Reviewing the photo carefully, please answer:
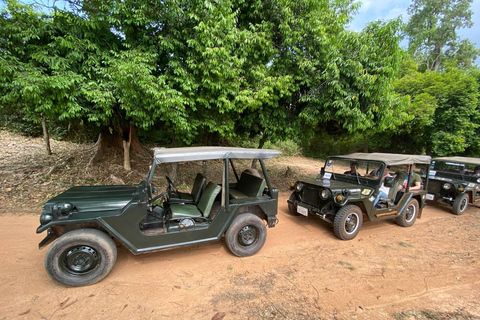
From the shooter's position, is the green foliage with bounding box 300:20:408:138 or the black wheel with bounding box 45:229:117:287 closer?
the black wheel with bounding box 45:229:117:287

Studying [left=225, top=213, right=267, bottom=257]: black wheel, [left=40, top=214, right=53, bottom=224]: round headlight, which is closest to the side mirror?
[left=225, top=213, right=267, bottom=257]: black wheel

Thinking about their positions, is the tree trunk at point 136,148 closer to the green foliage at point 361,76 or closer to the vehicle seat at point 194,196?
the vehicle seat at point 194,196

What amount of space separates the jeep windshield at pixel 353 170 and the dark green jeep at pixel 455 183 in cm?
337

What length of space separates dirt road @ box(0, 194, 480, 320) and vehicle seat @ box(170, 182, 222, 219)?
0.73 meters

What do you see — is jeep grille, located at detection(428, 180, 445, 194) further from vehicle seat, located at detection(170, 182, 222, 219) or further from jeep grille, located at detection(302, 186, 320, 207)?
vehicle seat, located at detection(170, 182, 222, 219)

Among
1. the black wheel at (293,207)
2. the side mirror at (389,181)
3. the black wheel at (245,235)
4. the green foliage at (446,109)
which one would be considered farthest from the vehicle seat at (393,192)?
the green foliage at (446,109)

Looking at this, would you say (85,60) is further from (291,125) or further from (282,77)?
Result: (291,125)

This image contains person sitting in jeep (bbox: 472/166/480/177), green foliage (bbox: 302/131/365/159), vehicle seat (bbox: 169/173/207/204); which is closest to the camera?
vehicle seat (bbox: 169/173/207/204)

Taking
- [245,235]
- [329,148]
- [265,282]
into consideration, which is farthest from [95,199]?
[329,148]

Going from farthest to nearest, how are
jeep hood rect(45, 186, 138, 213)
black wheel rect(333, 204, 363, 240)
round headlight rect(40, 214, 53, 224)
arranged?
1. black wheel rect(333, 204, 363, 240)
2. jeep hood rect(45, 186, 138, 213)
3. round headlight rect(40, 214, 53, 224)

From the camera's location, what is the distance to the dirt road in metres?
2.43

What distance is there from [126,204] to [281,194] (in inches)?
228

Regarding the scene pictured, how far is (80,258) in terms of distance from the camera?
2699mm

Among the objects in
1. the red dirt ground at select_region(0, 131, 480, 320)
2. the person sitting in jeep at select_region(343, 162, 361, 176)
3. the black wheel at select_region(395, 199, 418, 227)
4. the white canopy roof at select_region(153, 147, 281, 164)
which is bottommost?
the red dirt ground at select_region(0, 131, 480, 320)
